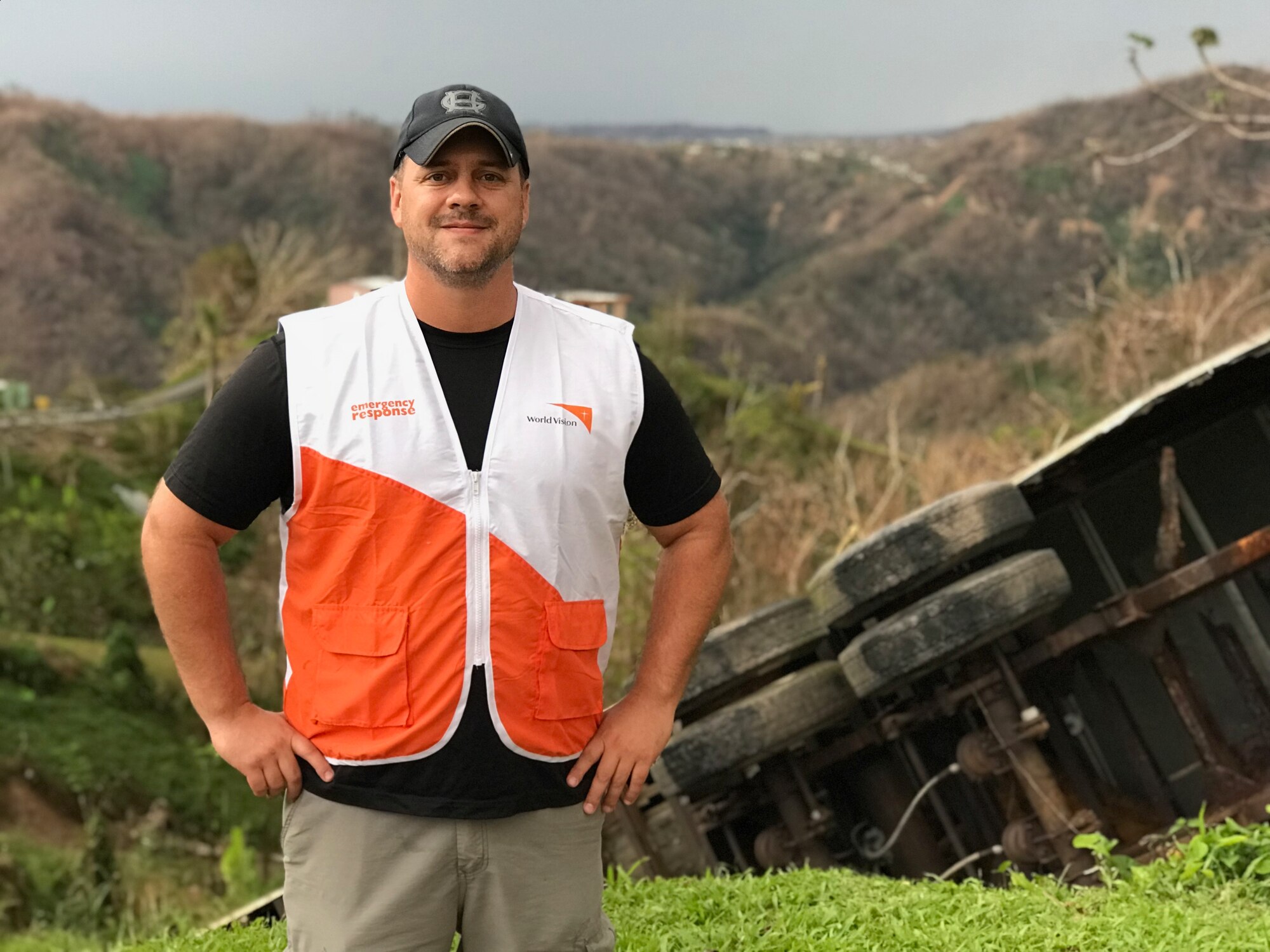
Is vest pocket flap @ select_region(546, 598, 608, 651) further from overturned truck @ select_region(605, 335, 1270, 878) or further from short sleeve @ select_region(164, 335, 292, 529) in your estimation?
overturned truck @ select_region(605, 335, 1270, 878)

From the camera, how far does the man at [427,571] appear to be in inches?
93.0

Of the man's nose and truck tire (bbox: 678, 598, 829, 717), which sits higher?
the man's nose

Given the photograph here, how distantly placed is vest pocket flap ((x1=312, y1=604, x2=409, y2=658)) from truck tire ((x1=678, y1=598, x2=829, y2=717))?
270 cm

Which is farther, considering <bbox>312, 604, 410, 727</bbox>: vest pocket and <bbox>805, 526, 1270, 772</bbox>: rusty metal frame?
<bbox>805, 526, 1270, 772</bbox>: rusty metal frame

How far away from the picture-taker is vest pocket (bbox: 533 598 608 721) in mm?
2451

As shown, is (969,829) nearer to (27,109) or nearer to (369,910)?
(369,910)

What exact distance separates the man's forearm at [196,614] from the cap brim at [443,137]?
0.78 metres

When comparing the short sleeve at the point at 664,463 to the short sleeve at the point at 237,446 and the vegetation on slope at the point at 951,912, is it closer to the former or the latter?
the short sleeve at the point at 237,446

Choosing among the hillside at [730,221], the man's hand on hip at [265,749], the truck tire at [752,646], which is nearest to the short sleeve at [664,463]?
the man's hand on hip at [265,749]

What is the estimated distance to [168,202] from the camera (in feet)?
123

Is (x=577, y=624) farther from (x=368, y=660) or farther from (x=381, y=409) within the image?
(x=381, y=409)

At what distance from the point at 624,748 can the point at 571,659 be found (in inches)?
8.5

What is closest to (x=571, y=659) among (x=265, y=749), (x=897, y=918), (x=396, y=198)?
(x=265, y=749)

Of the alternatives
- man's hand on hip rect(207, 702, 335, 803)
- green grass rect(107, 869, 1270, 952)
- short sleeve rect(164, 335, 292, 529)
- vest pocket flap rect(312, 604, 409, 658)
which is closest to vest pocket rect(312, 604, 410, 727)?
vest pocket flap rect(312, 604, 409, 658)
